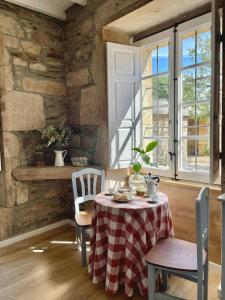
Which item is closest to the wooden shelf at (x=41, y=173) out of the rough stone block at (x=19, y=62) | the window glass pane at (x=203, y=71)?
the rough stone block at (x=19, y=62)

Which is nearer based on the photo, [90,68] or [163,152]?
[163,152]

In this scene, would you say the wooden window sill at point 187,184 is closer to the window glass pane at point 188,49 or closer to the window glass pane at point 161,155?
the window glass pane at point 161,155

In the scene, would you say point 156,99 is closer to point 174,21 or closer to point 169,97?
point 169,97

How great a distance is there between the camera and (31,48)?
3.17 metres

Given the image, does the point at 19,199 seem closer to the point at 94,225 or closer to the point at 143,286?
the point at 94,225

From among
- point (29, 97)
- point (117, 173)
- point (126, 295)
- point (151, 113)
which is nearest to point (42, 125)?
point (29, 97)

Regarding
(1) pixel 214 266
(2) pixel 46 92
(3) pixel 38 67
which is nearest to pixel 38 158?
(2) pixel 46 92

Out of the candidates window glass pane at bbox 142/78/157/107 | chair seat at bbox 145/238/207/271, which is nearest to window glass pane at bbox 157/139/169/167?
window glass pane at bbox 142/78/157/107

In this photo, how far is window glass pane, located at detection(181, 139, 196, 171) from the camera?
2717 mm

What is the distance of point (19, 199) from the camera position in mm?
3113

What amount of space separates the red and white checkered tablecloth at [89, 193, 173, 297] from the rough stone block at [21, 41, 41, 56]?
2.25m

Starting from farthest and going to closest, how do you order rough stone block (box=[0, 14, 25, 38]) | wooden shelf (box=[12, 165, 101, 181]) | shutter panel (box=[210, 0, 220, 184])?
1. wooden shelf (box=[12, 165, 101, 181])
2. rough stone block (box=[0, 14, 25, 38])
3. shutter panel (box=[210, 0, 220, 184])

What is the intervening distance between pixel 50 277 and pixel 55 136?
1.67 metres

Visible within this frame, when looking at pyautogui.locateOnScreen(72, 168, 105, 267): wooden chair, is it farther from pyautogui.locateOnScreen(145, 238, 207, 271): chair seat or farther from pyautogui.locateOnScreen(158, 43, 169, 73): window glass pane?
pyautogui.locateOnScreen(158, 43, 169, 73): window glass pane
